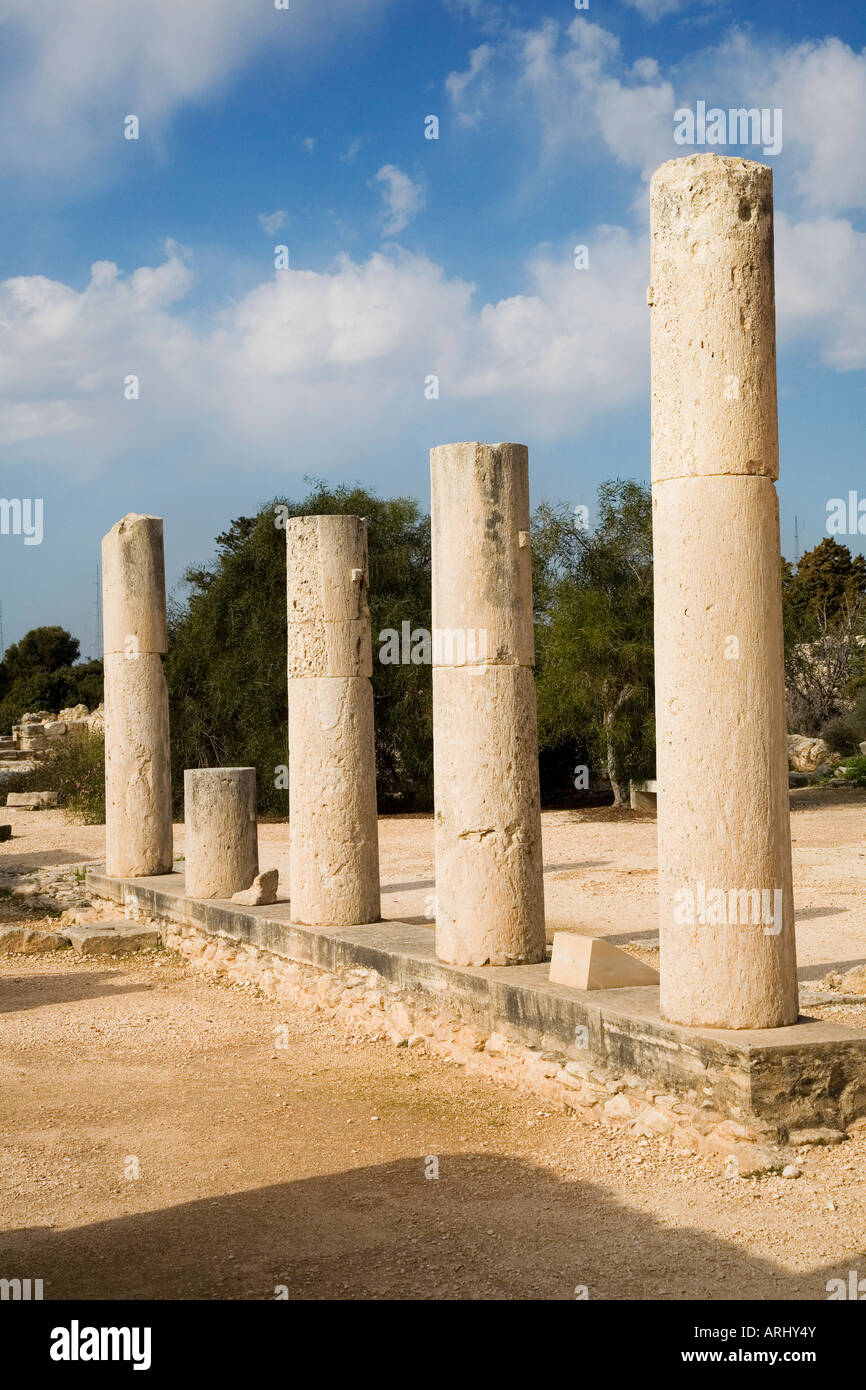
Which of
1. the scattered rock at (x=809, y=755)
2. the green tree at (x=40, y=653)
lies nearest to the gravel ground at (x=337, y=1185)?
the scattered rock at (x=809, y=755)

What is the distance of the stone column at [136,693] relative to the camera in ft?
42.5

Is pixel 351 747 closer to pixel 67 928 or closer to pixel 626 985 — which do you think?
pixel 626 985

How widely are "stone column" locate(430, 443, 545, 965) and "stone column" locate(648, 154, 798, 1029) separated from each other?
2.01m

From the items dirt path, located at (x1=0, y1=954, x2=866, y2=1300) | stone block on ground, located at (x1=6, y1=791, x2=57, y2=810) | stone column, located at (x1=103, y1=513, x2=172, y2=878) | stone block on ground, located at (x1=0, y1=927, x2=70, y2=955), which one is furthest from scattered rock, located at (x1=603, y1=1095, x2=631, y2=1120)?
stone block on ground, located at (x1=6, y1=791, x2=57, y2=810)

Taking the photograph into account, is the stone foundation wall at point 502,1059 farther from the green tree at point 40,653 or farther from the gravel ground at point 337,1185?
the green tree at point 40,653

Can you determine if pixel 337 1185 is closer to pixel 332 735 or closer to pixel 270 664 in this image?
pixel 332 735

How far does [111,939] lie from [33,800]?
15171 millimetres

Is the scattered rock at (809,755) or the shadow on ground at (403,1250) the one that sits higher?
the scattered rock at (809,755)

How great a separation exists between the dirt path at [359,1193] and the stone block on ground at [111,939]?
3130mm

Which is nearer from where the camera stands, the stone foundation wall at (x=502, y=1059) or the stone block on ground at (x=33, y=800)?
the stone foundation wall at (x=502, y=1059)

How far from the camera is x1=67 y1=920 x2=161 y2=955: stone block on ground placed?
1145cm

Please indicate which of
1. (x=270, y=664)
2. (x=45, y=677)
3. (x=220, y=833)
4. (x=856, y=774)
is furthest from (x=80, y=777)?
(x=45, y=677)

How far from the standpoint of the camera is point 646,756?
2186 cm

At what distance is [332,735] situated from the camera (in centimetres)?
966
